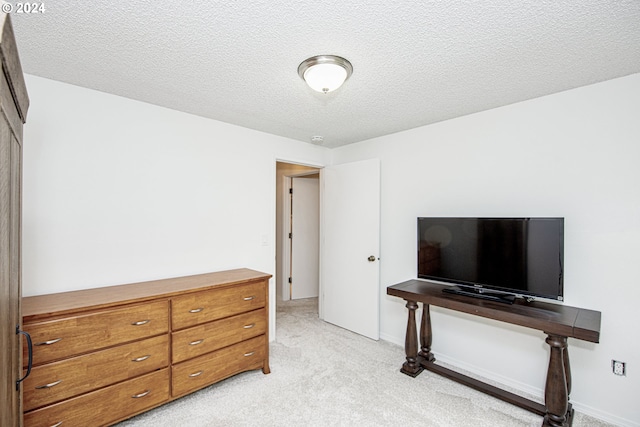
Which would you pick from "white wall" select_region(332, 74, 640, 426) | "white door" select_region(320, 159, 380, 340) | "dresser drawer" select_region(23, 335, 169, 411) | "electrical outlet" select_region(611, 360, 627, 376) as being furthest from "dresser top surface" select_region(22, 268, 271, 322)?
"electrical outlet" select_region(611, 360, 627, 376)

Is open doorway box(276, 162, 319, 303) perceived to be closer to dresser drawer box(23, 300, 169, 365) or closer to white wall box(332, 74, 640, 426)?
white wall box(332, 74, 640, 426)

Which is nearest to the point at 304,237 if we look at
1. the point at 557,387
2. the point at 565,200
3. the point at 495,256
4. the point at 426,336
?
the point at 426,336

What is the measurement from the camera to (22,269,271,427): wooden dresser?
1664 mm

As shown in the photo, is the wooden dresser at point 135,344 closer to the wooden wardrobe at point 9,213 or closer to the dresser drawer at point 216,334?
the dresser drawer at point 216,334

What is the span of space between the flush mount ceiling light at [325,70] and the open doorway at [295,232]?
9.75ft

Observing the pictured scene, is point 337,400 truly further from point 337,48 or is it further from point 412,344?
point 337,48

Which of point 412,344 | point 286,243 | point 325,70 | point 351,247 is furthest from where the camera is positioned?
point 286,243

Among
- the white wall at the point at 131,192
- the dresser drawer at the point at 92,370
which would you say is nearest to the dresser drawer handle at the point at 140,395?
the dresser drawer at the point at 92,370

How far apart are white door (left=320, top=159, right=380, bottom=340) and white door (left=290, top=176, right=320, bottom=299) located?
104 cm

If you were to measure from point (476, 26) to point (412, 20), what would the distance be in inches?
13.5

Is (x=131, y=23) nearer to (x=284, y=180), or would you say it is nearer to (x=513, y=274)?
(x=513, y=274)

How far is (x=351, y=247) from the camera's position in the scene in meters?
3.62

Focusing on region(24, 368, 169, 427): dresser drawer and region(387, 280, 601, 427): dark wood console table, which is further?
region(387, 280, 601, 427): dark wood console table

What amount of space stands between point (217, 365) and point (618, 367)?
292 centimetres
